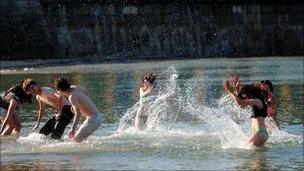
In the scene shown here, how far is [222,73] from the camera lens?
3919 cm

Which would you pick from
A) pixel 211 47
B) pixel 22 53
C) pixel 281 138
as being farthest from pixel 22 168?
pixel 211 47

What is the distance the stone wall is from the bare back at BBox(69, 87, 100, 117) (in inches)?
1617

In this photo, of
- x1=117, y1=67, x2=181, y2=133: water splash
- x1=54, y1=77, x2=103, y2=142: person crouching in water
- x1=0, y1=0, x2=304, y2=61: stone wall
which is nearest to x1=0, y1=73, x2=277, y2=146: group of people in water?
x1=54, y1=77, x2=103, y2=142: person crouching in water

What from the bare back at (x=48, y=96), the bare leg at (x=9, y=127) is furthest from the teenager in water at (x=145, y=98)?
the bare leg at (x=9, y=127)

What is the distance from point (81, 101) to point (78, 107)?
10cm

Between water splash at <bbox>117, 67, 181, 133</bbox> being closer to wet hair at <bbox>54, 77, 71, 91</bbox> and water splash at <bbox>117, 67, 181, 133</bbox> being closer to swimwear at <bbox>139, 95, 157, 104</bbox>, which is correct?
swimwear at <bbox>139, 95, 157, 104</bbox>

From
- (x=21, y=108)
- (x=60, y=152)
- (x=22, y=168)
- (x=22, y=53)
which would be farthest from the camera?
(x=22, y=53)

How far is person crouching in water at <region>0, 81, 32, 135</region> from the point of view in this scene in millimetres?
16203

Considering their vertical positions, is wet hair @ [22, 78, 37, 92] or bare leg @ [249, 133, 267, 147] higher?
wet hair @ [22, 78, 37, 92]

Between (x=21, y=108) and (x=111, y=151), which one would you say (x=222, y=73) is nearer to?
(x=21, y=108)

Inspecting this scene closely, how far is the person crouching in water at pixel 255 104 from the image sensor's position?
46.4ft

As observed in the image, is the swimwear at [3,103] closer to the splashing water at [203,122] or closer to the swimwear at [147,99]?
the splashing water at [203,122]

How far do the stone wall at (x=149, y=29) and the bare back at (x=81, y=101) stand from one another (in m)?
41.1

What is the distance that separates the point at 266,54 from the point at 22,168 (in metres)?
55.1
